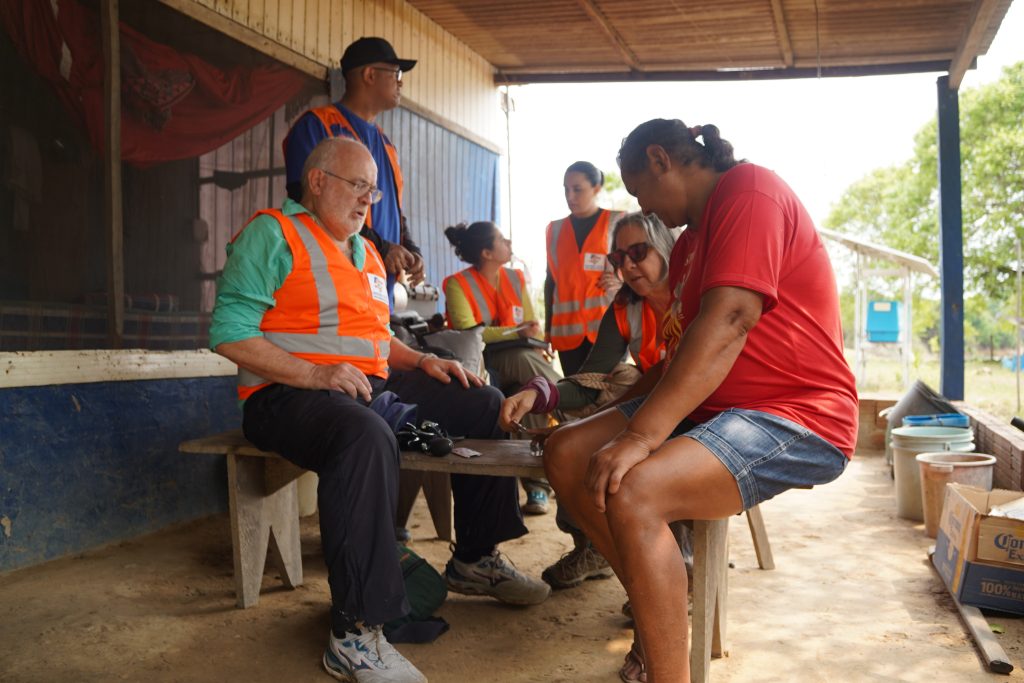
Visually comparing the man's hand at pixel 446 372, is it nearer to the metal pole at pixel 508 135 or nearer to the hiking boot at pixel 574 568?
the hiking boot at pixel 574 568

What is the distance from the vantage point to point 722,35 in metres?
6.59

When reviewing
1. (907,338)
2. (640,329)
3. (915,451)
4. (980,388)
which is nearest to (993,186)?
(907,338)

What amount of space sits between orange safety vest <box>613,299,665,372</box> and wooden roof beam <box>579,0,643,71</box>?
3.18m

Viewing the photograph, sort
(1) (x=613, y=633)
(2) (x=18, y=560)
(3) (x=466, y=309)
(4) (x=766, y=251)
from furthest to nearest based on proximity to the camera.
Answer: (3) (x=466, y=309), (2) (x=18, y=560), (1) (x=613, y=633), (4) (x=766, y=251)

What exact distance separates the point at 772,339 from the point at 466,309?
311cm

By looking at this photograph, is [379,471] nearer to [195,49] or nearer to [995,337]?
[195,49]

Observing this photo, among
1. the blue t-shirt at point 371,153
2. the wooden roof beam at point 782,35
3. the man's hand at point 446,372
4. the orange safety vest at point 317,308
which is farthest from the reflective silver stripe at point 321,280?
the wooden roof beam at point 782,35

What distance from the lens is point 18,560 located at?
3314mm

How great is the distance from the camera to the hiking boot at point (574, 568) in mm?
3293

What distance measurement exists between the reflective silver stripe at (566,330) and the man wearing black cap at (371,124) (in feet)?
4.13

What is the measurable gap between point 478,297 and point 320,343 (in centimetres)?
245

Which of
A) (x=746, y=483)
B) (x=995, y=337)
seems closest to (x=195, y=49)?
(x=746, y=483)

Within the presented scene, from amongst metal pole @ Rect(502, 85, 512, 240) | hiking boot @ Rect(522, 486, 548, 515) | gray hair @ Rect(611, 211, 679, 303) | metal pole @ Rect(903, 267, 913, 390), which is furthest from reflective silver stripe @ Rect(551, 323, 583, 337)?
metal pole @ Rect(903, 267, 913, 390)

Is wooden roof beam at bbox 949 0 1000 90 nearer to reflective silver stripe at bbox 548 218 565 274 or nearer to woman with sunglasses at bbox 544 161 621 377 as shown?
woman with sunglasses at bbox 544 161 621 377
